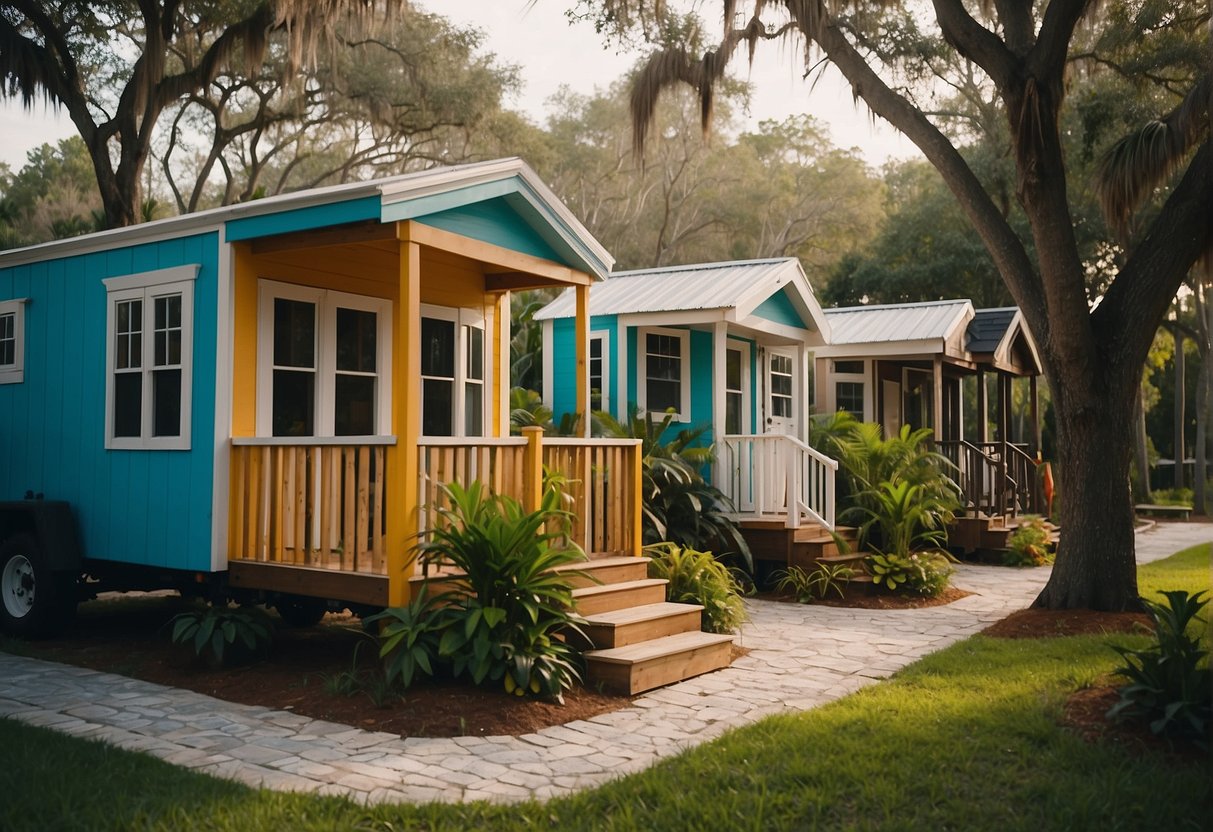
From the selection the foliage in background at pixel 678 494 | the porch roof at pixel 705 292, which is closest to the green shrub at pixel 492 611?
the foliage in background at pixel 678 494

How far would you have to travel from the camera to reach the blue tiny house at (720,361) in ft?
37.4

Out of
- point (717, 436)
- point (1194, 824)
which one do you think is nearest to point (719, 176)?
point (717, 436)

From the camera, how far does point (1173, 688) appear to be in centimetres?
493

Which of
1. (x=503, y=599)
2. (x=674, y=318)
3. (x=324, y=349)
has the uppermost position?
(x=674, y=318)

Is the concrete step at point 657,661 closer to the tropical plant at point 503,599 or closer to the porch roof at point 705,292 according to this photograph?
the tropical plant at point 503,599

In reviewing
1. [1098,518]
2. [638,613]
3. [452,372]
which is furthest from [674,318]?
[638,613]

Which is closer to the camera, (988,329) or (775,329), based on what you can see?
(775,329)

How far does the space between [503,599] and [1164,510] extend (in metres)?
23.2

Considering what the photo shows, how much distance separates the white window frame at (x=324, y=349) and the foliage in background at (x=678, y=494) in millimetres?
2749

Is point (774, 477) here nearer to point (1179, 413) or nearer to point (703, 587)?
point (703, 587)

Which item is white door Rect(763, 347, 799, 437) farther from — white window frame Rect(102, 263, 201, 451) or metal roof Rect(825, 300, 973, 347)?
white window frame Rect(102, 263, 201, 451)

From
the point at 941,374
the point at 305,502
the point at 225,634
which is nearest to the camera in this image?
the point at 225,634

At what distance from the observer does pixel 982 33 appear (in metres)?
8.91

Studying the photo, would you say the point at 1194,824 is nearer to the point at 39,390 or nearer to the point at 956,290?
the point at 39,390
